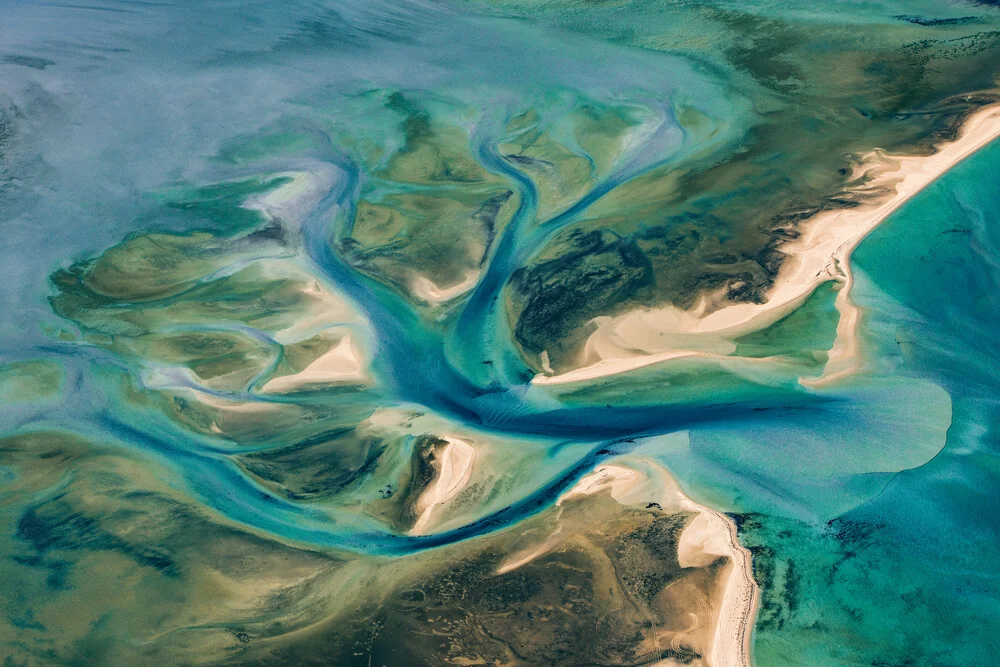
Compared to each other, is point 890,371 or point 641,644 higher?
point 890,371

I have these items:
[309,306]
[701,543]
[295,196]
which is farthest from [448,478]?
[295,196]

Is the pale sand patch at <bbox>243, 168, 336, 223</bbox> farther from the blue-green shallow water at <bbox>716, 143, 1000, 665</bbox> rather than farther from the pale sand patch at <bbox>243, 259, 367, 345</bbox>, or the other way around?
the blue-green shallow water at <bbox>716, 143, 1000, 665</bbox>

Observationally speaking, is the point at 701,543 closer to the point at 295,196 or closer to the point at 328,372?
the point at 328,372

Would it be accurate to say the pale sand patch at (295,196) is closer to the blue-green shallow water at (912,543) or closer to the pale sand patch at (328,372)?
the pale sand patch at (328,372)

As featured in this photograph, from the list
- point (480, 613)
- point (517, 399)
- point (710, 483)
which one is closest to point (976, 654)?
point (710, 483)

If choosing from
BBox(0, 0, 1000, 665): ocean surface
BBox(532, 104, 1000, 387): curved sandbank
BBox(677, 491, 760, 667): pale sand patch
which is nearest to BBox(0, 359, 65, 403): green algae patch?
BBox(0, 0, 1000, 665): ocean surface

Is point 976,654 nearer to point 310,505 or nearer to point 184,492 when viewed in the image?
point 310,505
